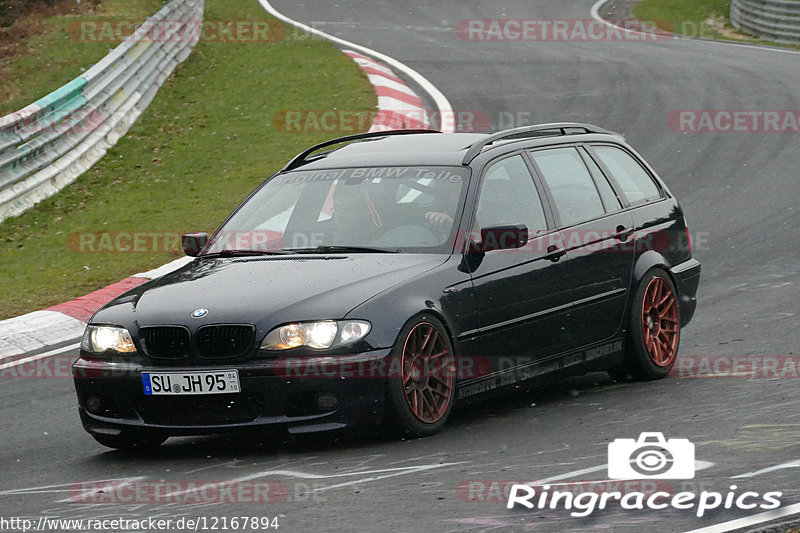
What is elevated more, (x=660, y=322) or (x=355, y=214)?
(x=355, y=214)

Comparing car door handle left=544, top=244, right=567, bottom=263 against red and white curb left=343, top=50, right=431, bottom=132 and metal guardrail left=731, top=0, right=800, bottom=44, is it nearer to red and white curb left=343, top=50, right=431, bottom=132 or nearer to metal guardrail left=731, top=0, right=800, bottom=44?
red and white curb left=343, top=50, right=431, bottom=132

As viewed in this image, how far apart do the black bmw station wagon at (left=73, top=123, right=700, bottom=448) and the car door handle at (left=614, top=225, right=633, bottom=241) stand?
0.04ft

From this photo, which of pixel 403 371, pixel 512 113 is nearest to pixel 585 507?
pixel 403 371

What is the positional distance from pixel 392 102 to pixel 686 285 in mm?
10543

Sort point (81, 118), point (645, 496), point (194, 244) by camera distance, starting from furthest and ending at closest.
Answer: point (81, 118)
point (194, 244)
point (645, 496)

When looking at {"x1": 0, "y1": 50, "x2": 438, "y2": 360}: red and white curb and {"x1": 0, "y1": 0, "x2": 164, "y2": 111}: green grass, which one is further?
{"x1": 0, "y1": 0, "x2": 164, "y2": 111}: green grass

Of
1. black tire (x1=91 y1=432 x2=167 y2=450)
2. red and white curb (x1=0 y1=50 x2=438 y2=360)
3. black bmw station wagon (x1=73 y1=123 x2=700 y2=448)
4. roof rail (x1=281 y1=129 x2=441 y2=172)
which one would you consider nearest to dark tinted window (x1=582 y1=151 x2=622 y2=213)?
black bmw station wagon (x1=73 y1=123 x2=700 y2=448)

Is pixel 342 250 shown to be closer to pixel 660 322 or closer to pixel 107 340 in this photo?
pixel 107 340

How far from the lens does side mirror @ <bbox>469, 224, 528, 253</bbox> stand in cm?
716

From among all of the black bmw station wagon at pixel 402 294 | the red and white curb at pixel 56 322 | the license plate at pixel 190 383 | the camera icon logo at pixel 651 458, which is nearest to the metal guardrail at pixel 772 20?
the red and white curb at pixel 56 322

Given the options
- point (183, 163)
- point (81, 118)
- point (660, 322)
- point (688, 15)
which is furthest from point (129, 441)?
point (688, 15)

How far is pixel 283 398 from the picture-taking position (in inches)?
255

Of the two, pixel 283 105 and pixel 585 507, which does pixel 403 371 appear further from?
pixel 283 105

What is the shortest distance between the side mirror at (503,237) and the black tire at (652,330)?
1.48 metres
